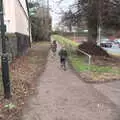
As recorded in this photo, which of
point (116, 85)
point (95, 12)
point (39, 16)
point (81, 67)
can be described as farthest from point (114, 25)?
point (39, 16)

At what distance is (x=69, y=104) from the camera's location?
9.09m

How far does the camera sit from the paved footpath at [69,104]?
7.82 metres

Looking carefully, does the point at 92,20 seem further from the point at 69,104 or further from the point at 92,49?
the point at 69,104

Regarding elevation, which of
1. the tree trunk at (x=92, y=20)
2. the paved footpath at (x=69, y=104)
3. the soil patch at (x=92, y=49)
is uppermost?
the tree trunk at (x=92, y=20)

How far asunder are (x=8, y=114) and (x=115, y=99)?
142 inches

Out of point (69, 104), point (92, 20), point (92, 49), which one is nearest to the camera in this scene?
point (69, 104)

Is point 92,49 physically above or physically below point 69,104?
above

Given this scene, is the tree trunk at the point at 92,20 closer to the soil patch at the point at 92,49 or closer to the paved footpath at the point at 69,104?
the soil patch at the point at 92,49

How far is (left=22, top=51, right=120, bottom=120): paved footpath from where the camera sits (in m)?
7.82

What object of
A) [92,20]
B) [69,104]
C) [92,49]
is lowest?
[69,104]

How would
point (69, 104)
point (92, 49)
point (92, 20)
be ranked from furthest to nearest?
point (92, 49) < point (92, 20) < point (69, 104)

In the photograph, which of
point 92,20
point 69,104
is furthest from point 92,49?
point 69,104

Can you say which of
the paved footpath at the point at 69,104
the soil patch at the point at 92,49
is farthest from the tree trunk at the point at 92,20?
the paved footpath at the point at 69,104

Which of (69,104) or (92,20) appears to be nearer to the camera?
(69,104)
